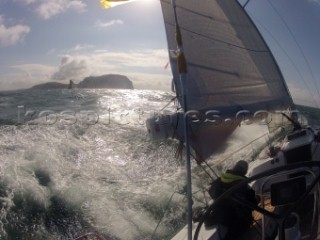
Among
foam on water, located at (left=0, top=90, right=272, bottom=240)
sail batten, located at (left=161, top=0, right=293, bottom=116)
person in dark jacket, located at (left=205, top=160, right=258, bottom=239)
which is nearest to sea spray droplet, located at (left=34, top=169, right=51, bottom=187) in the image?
foam on water, located at (left=0, top=90, right=272, bottom=240)

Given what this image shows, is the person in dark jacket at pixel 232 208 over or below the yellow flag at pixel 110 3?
below

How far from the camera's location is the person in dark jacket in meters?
3.38

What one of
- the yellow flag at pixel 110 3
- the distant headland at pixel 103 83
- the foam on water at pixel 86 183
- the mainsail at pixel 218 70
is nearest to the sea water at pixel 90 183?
the foam on water at pixel 86 183

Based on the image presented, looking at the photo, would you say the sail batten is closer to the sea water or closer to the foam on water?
the sea water

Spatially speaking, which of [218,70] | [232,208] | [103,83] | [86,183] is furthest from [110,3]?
[103,83]

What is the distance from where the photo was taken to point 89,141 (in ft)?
37.2

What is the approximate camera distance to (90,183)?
7.86 m

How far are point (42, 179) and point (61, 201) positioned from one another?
1.10 meters

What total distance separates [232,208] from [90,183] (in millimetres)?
5096

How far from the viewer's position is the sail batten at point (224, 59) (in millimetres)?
4363

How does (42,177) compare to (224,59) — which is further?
(42,177)

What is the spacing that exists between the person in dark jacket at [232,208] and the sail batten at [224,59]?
44.5 inches

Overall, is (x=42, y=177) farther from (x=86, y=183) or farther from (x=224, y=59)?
(x=224, y=59)

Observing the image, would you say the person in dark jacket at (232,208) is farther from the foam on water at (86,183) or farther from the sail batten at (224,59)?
the foam on water at (86,183)
